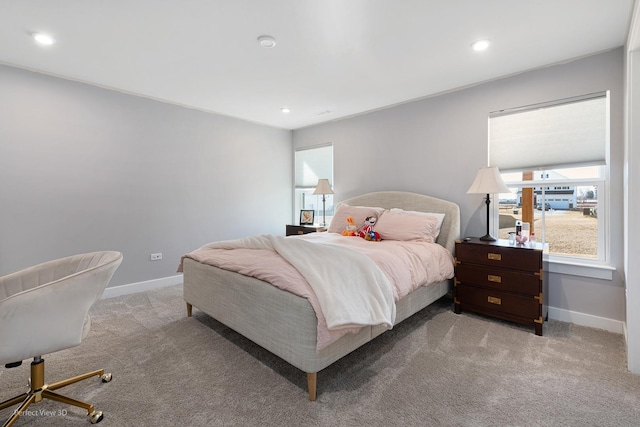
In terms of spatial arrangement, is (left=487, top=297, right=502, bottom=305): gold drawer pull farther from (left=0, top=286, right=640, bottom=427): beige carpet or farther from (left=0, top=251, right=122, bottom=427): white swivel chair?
(left=0, top=251, right=122, bottom=427): white swivel chair

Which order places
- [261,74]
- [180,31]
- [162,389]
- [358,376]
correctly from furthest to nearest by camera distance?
[261,74] < [180,31] < [358,376] < [162,389]

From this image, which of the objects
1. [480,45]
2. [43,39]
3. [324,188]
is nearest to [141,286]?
[43,39]

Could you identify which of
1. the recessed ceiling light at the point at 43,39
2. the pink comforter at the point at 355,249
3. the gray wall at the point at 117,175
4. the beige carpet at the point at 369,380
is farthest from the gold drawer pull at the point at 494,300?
the recessed ceiling light at the point at 43,39

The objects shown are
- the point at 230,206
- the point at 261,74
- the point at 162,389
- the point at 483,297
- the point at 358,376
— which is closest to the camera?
the point at 162,389

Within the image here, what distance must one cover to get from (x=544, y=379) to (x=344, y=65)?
295 centimetres

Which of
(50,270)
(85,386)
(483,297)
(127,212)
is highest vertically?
(127,212)

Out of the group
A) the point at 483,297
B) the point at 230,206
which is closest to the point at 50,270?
the point at 230,206

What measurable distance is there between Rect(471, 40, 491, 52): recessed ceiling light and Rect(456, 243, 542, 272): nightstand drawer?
1757 millimetres

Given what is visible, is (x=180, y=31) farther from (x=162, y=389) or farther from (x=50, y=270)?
(x=162, y=389)

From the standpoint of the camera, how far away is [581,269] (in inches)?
105

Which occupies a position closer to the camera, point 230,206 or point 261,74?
point 261,74

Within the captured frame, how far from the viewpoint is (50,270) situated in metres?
1.89

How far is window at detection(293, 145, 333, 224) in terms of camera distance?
5.03 m

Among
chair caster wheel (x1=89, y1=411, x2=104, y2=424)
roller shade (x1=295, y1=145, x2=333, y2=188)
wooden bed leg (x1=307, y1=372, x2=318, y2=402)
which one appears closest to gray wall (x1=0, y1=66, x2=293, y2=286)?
roller shade (x1=295, y1=145, x2=333, y2=188)
